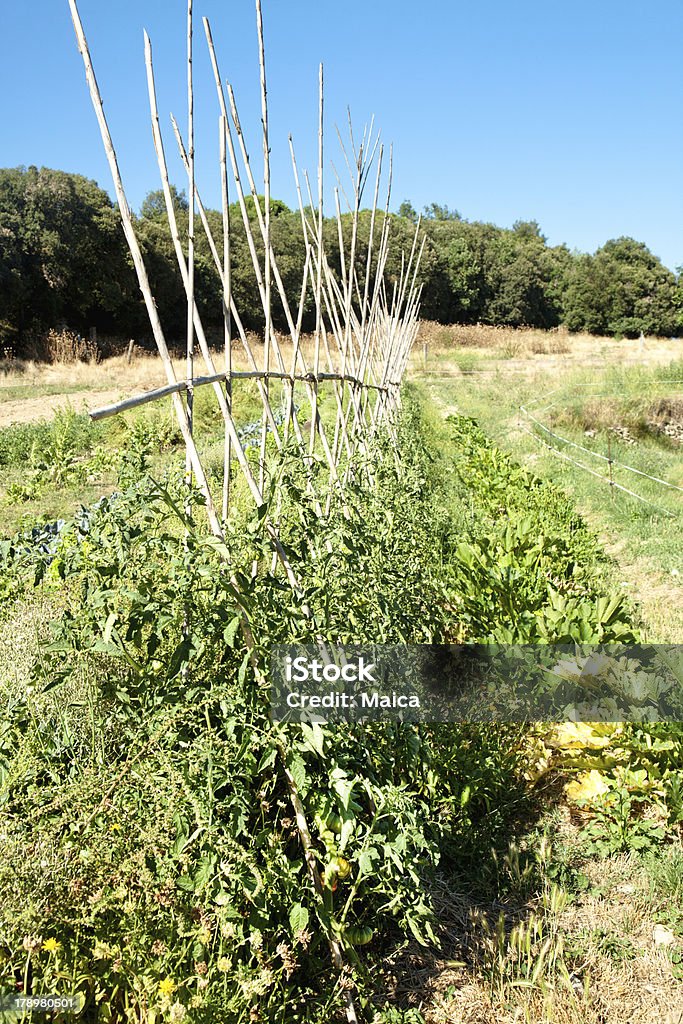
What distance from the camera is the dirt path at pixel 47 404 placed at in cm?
1029

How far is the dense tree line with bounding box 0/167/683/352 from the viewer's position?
55.8 ft

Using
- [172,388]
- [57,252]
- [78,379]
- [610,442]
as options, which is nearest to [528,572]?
[172,388]

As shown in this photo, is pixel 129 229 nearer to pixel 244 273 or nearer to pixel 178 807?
pixel 178 807

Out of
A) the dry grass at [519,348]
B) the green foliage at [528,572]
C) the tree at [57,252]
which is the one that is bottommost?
the dry grass at [519,348]

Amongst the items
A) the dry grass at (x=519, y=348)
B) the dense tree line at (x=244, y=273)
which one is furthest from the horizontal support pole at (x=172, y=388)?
the dry grass at (x=519, y=348)

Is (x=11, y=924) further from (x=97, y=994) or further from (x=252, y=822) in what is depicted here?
(x=252, y=822)

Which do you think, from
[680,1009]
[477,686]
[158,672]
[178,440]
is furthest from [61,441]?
[680,1009]

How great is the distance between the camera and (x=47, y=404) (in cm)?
1144

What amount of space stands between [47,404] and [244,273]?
10.5 metres

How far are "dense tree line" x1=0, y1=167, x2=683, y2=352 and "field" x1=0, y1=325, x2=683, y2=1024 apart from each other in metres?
7.36

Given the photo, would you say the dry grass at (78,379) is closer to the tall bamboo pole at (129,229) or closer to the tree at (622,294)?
the tall bamboo pole at (129,229)

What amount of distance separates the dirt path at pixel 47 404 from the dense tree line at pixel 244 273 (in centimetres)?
310

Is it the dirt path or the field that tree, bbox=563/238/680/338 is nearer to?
the dirt path

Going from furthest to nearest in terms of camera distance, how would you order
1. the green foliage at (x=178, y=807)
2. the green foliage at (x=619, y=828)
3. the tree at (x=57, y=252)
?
the tree at (x=57, y=252)
the green foliage at (x=619, y=828)
the green foliage at (x=178, y=807)
